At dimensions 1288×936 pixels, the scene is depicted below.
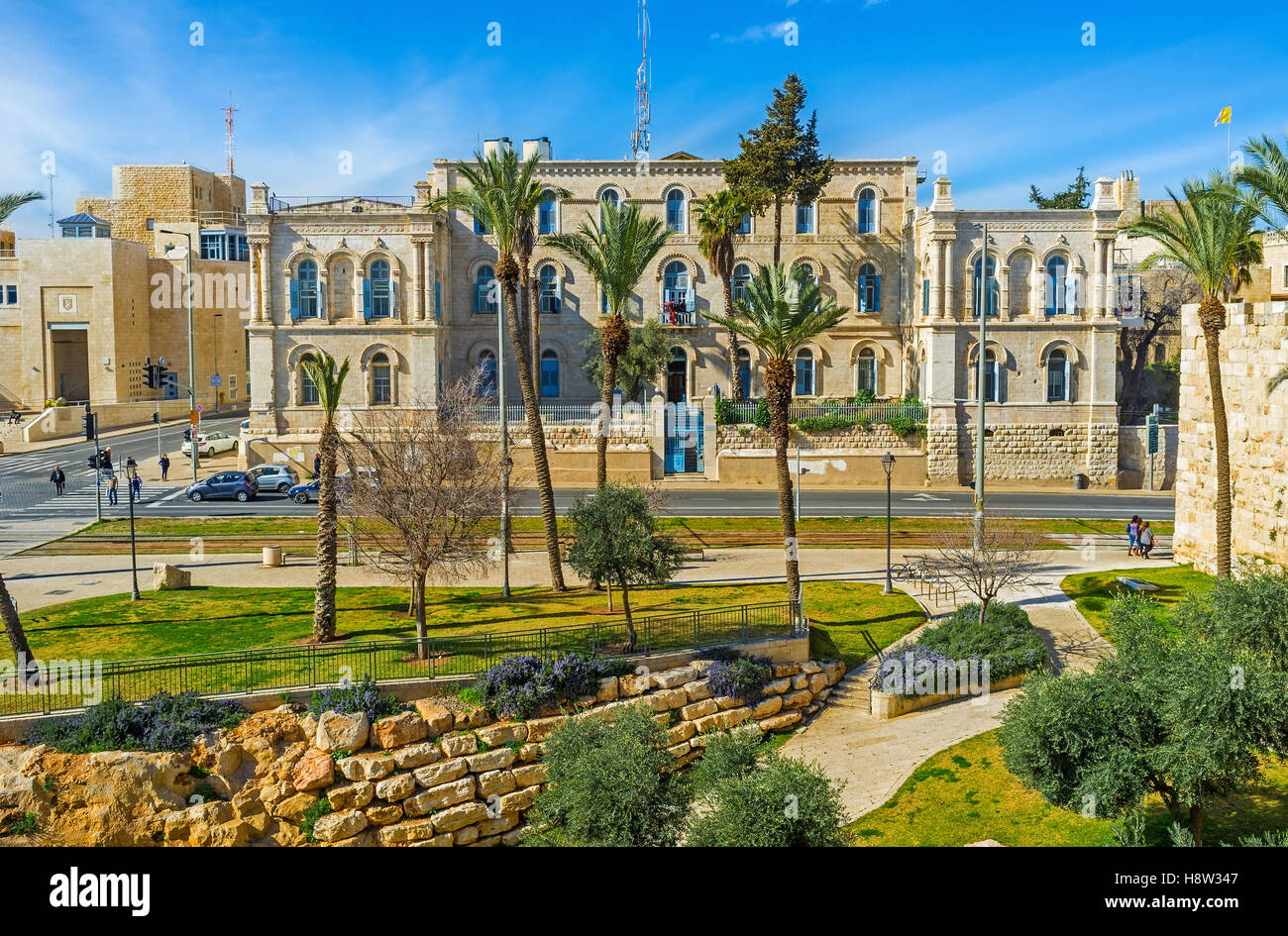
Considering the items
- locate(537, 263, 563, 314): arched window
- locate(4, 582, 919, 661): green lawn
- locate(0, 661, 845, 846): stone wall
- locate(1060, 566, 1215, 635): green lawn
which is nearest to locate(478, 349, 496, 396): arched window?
locate(537, 263, 563, 314): arched window

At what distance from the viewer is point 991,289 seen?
1911 inches

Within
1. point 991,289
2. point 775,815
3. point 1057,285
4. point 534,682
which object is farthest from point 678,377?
point 775,815

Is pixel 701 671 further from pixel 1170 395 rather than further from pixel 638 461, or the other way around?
pixel 1170 395

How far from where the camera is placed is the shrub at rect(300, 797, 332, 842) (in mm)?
17641

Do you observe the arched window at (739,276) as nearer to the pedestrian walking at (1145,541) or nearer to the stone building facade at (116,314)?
the pedestrian walking at (1145,541)

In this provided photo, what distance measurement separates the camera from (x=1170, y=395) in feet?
197

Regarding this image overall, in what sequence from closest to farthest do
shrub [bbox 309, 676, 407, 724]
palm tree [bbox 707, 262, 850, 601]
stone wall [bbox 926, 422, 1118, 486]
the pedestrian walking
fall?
shrub [bbox 309, 676, 407, 724] → palm tree [bbox 707, 262, 850, 601] → the pedestrian walking → stone wall [bbox 926, 422, 1118, 486]

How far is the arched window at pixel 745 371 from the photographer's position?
52.9 meters

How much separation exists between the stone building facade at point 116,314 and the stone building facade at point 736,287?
1613 cm

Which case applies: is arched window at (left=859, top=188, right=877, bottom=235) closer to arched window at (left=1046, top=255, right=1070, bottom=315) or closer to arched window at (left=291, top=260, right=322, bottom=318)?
arched window at (left=1046, top=255, right=1070, bottom=315)

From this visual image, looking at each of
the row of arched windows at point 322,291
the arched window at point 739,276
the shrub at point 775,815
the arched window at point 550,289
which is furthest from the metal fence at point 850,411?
the shrub at point 775,815

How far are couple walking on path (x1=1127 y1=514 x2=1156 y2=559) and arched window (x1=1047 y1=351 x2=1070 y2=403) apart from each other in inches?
688
